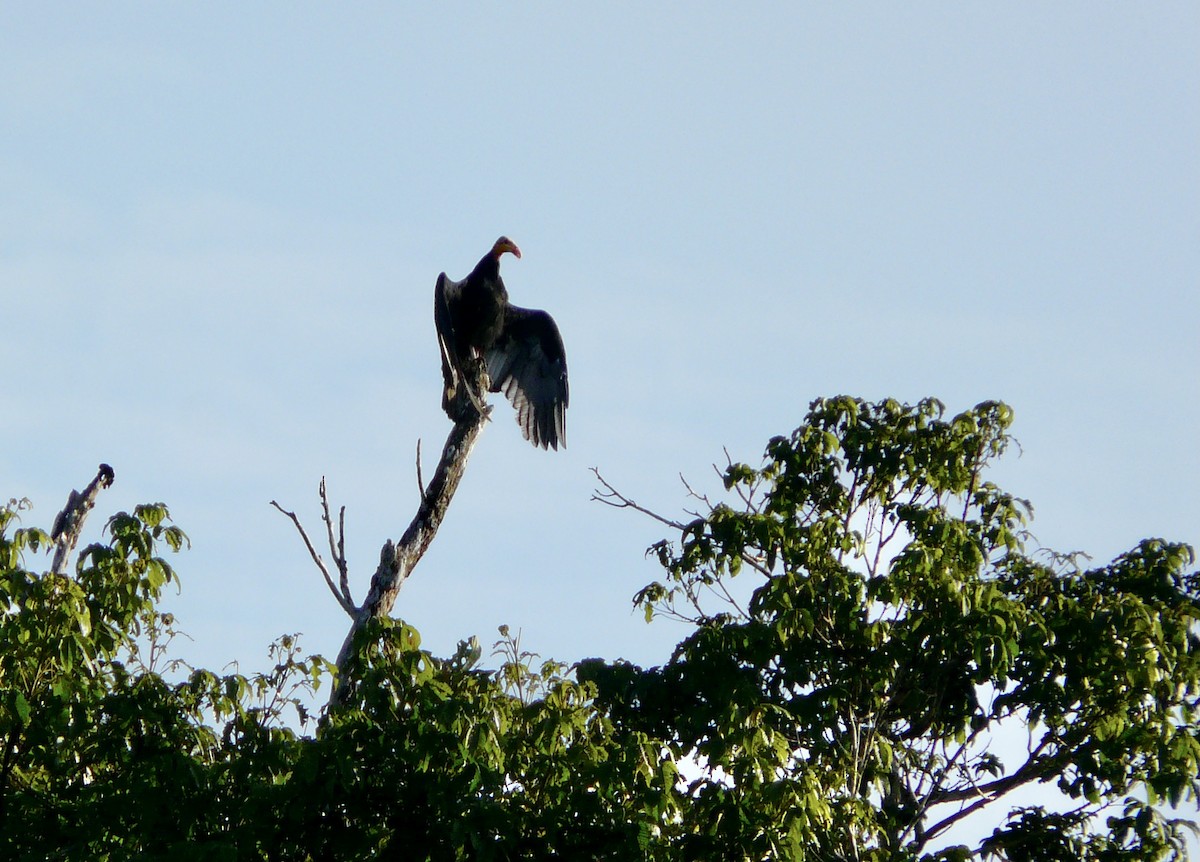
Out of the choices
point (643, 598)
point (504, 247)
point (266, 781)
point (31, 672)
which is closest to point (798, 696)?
point (643, 598)

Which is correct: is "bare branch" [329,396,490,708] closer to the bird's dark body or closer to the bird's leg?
the bird's leg

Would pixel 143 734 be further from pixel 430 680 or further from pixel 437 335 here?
pixel 437 335

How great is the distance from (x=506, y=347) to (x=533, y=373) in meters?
0.27

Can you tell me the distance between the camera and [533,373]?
8.31m

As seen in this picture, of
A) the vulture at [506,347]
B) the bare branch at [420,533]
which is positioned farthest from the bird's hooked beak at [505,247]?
the bare branch at [420,533]

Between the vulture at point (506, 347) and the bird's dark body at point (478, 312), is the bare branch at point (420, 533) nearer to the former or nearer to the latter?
the vulture at point (506, 347)

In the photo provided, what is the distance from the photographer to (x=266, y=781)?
486 centimetres

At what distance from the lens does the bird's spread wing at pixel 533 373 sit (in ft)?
26.2

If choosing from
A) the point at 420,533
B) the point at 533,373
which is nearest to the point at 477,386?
the point at 533,373

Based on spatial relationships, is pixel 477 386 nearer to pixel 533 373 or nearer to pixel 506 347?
pixel 533 373

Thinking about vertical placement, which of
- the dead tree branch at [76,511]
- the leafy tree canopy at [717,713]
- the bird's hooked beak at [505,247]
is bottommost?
the leafy tree canopy at [717,713]

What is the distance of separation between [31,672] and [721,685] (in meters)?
2.51

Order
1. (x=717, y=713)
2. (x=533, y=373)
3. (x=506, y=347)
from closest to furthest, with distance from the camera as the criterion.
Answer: (x=717, y=713) < (x=533, y=373) < (x=506, y=347)

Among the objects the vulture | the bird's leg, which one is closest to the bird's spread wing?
the vulture
